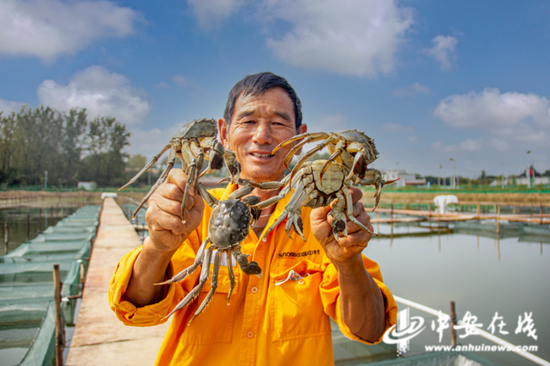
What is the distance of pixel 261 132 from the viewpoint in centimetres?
210

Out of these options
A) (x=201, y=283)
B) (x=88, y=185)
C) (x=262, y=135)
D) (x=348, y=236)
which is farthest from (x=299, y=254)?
(x=88, y=185)

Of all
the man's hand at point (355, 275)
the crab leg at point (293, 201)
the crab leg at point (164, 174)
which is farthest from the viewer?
the man's hand at point (355, 275)

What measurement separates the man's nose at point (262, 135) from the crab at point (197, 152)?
1.98 ft

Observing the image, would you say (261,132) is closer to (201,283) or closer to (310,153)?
(310,153)

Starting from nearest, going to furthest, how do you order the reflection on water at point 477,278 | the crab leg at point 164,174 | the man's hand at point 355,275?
the crab leg at point 164,174
the man's hand at point 355,275
the reflection on water at point 477,278

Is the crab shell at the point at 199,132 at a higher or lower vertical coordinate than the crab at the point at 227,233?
higher

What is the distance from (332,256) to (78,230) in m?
19.7

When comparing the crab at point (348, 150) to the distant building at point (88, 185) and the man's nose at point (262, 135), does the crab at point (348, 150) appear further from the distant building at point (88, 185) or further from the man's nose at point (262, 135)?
the distant building at point (88, 185)

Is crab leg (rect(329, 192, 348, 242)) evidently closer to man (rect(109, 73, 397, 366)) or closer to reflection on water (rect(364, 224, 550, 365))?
man (rect(109, 73, 397, 366))

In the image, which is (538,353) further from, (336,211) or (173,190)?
(173,190)

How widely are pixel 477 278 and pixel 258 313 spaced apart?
14.9 metres

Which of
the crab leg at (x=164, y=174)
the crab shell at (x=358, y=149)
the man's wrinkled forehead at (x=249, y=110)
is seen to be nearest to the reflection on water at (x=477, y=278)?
the man's wrinkled forehead at (x=249, y=110)

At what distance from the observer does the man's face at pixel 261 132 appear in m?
2.15

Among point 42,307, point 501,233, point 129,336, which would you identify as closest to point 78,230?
point 42,307
